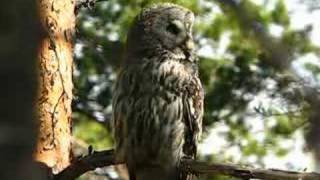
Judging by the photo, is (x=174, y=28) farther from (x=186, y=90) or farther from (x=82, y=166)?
(x=82, y=166)

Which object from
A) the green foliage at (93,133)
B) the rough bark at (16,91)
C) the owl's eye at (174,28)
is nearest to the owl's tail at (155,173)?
the owl's eye at (174,28)

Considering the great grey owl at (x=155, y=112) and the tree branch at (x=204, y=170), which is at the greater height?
the great grey owl at (x=155, y=112)

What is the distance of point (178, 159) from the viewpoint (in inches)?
168

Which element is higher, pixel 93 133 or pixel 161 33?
pixel 161 33

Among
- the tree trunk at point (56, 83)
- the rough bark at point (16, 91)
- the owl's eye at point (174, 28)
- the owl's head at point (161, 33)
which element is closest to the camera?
the rough bark at point (16, 91)

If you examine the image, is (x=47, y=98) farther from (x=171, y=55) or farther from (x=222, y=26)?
(x=222, y=26)

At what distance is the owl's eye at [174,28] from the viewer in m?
4.65

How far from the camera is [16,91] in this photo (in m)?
Answer: 1.19

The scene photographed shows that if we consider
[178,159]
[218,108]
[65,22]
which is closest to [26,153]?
[178,159]

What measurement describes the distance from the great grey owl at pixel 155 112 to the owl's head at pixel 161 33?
1cm

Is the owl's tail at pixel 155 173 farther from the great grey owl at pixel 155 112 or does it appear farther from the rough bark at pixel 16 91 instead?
the rough bark at pixel 16 91

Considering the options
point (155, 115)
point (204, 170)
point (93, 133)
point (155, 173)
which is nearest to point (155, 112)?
point (155, 115)

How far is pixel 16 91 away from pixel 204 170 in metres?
2.46

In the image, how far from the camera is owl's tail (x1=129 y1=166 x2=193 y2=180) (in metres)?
4.27
